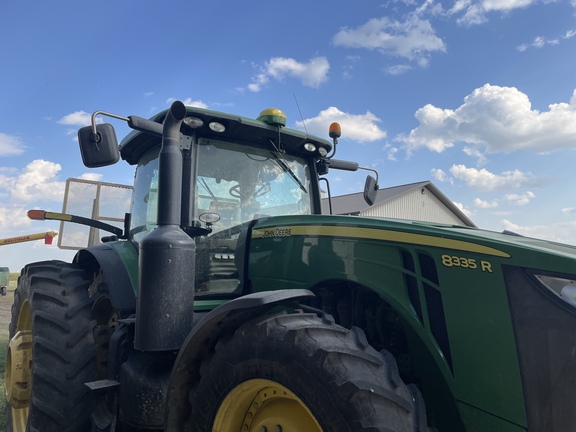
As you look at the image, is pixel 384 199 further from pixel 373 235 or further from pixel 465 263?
pixel 465 263

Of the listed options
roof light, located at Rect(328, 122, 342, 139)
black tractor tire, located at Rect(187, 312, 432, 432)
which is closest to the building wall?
roof light, located at Rect(328, 122, 342, 139)

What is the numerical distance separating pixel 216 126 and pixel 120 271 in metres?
1.27

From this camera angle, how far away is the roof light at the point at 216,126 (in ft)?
10.5

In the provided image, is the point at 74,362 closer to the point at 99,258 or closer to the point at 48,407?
the point at 48,407

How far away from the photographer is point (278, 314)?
6.95 ft

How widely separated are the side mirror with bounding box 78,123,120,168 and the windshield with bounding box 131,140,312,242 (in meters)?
0.61

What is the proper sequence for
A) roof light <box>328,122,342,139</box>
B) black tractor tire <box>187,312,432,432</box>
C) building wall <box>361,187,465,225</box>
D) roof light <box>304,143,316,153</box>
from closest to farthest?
black tractor tire <box>187,312,432,432</box>, roof light <box>304,143,316,153</box>, roof light <box>328,122,342,139</box>, building wall <box>361,187,465,225</box>

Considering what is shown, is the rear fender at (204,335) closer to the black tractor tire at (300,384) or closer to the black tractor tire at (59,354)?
the black tractor tire at (300,384)

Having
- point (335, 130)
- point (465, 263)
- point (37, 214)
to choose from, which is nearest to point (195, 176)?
point (335, 130)

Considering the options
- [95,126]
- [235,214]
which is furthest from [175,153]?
[235,214]

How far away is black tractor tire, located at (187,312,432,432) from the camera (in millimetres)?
1718

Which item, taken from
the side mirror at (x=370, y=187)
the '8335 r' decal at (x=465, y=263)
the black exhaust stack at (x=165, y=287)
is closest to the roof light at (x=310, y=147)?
the side mirror at (x=370, y=187)

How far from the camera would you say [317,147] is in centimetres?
378

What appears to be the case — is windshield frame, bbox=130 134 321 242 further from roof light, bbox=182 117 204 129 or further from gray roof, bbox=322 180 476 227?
gray roof, bbox=322 180 476 227
